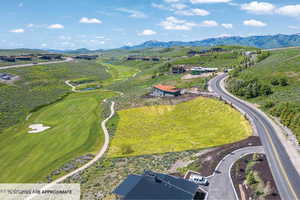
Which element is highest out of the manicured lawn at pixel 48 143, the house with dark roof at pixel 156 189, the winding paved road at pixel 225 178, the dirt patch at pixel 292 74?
the dirt patch at pixel 292 74

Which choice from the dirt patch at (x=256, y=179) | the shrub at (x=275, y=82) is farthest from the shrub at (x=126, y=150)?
the shrub at (x=275, y=82)

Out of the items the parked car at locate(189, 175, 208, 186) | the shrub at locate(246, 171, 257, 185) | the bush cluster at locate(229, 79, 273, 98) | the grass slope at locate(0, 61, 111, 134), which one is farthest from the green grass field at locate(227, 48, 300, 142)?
the grass slope at locate(0, 61, 111, 134)

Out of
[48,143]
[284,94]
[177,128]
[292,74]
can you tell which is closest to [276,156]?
[177,128]

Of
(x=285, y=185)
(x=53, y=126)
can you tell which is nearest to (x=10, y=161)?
(x=53, y=126)

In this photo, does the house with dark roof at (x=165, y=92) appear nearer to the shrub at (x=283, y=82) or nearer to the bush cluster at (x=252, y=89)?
the bush cluster at (x=252, y=89)

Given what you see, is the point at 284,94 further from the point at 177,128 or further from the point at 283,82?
the point at 177,128

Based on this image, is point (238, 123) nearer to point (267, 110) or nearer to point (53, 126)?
point (267, 110)

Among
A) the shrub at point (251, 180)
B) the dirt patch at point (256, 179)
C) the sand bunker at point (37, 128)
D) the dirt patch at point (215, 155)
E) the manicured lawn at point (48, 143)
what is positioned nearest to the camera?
the dirt patch at point (256, 179)
